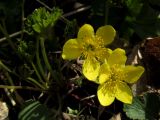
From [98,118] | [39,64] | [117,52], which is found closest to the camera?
[117,52]

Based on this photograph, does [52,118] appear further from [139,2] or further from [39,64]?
[139,2]

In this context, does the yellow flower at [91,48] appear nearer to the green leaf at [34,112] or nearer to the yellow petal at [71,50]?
the yellow petal at [71,50]

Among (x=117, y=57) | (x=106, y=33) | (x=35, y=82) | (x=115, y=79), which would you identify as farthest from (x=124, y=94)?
(x=35, y=82)

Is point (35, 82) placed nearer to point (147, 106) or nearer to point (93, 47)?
point (93, 47)

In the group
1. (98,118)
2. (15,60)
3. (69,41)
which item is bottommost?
(98,118)

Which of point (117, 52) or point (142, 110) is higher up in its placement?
point (117, 52)

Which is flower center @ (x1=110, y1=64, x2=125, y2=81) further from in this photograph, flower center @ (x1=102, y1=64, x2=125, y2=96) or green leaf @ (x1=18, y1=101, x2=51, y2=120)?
green leaf @ (x1=18, y1=101, x2=51, y2=120)

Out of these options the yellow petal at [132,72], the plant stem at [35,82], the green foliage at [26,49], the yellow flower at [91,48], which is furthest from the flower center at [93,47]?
the plant stem at [35,82]

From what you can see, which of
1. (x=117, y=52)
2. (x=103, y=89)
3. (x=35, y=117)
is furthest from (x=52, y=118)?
(x=117, y=52)
